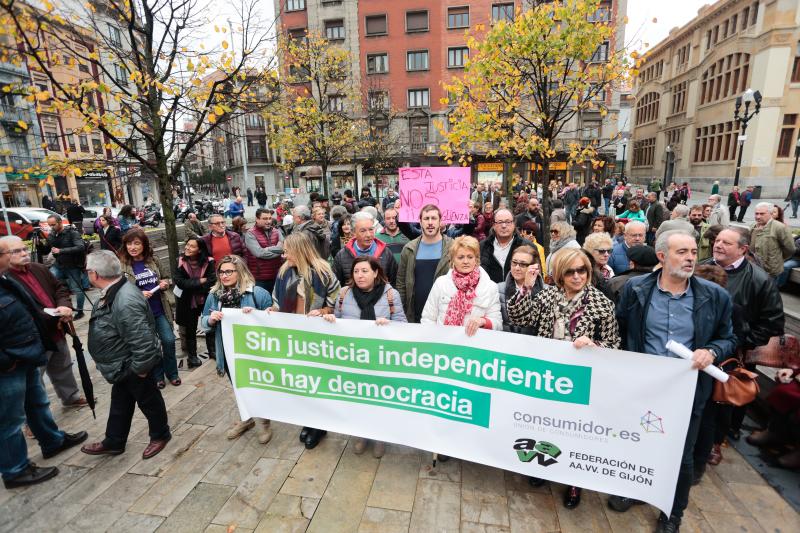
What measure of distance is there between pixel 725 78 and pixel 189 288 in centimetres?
4059

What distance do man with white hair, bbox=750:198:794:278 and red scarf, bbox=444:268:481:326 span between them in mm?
5319

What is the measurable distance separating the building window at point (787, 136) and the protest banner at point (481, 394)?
3495 cm

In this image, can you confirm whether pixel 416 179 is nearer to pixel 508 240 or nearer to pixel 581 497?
pixel 508 240

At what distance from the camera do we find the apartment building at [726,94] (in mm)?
25625

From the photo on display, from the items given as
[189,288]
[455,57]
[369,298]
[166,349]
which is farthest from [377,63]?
[369,298]

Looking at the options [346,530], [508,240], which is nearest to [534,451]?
[346,530]

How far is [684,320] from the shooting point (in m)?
2.66

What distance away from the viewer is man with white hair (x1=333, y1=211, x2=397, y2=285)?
4.50 metres

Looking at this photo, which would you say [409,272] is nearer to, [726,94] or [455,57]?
[455,57]

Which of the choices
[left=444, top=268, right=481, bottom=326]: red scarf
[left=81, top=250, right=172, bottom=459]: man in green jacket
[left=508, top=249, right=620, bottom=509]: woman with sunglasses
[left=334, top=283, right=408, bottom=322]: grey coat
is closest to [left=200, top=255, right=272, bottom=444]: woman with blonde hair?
[left=81, top=250, right=172, bottom=459]: man in green jacket

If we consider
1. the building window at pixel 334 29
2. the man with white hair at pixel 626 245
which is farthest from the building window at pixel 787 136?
the building window at pixel 334 29

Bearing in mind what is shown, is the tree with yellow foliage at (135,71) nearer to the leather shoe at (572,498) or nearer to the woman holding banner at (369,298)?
the woman holding banner at (369,298)

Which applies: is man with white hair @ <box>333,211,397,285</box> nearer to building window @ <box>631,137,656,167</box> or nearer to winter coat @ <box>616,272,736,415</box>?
winter coat @ <box>616,272,736,415</box>

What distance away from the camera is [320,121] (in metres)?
15.1
